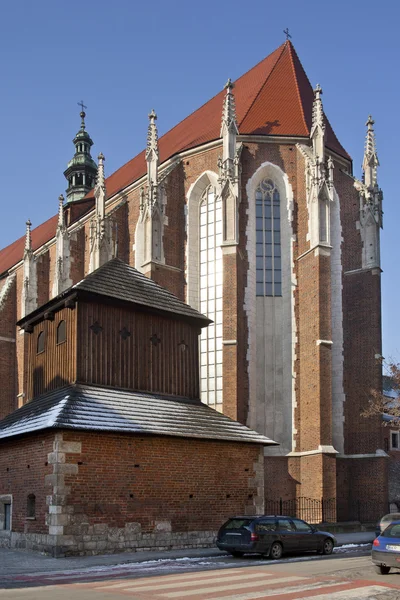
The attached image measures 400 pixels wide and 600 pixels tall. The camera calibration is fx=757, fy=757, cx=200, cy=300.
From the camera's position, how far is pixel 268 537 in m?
16.8

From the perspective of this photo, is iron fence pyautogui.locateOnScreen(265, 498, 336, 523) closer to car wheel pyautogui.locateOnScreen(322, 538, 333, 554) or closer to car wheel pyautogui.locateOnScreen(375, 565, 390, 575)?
car wheel pyautogui.locateOnScreen(322, 538, 333, 554)

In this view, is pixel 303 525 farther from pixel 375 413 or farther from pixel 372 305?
pixel 372 305

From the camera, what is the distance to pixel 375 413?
28094 millimetres

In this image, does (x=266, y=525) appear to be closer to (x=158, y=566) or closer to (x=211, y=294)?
(x=158, y=566)

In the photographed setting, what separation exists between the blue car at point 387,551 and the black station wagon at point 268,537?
3.28 m

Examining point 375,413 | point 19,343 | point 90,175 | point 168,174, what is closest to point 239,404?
point 375,413

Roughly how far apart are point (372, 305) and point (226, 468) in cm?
1282

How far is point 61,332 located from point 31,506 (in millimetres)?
4800

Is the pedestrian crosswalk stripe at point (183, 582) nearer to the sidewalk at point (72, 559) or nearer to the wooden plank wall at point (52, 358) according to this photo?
the sidewalk at point (72, 559)

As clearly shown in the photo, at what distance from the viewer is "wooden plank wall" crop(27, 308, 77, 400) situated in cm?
1992

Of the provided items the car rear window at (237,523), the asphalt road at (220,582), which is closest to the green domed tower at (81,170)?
the car rear window at (237,523)

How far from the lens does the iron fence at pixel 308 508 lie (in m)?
26.4

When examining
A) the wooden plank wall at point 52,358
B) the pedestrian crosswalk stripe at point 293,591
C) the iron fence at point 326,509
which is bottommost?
the iron fence at point 326,509

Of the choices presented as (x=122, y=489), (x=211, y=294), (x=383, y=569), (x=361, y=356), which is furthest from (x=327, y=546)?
(x=211, y=294)
